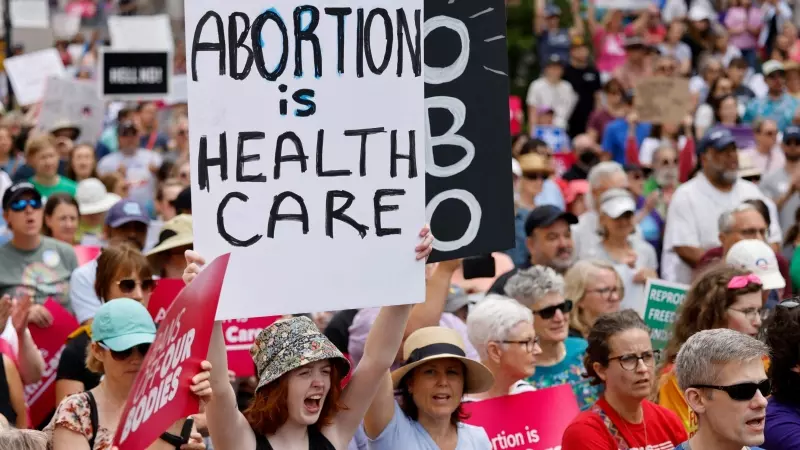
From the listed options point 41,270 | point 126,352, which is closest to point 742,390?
point 126,352

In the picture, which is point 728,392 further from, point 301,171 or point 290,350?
point 301,171

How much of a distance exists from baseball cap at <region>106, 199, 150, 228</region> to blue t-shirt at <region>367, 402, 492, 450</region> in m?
3.64

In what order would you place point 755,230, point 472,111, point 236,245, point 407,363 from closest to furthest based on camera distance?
point 236,245, point 472,111, point 407,363, point 755,230

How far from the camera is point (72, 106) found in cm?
1362

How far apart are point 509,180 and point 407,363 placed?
1.00 metres

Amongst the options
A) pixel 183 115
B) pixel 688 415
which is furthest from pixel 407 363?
pixel 183 115

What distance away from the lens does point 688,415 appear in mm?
6242

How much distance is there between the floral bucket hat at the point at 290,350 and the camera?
461cm

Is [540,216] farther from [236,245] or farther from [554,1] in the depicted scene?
[554,1]

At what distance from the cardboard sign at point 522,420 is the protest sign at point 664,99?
27.4 ft

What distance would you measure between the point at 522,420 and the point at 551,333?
0.90 m

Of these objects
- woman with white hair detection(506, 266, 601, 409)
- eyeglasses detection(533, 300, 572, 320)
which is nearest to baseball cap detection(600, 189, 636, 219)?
woman with white hair detection(506, 266, 601, 409)

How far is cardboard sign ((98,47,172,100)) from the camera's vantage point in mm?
13812

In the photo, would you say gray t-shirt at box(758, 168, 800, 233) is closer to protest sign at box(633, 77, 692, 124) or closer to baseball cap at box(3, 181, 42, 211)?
protest sign at box(633, 77, 692, 124)
